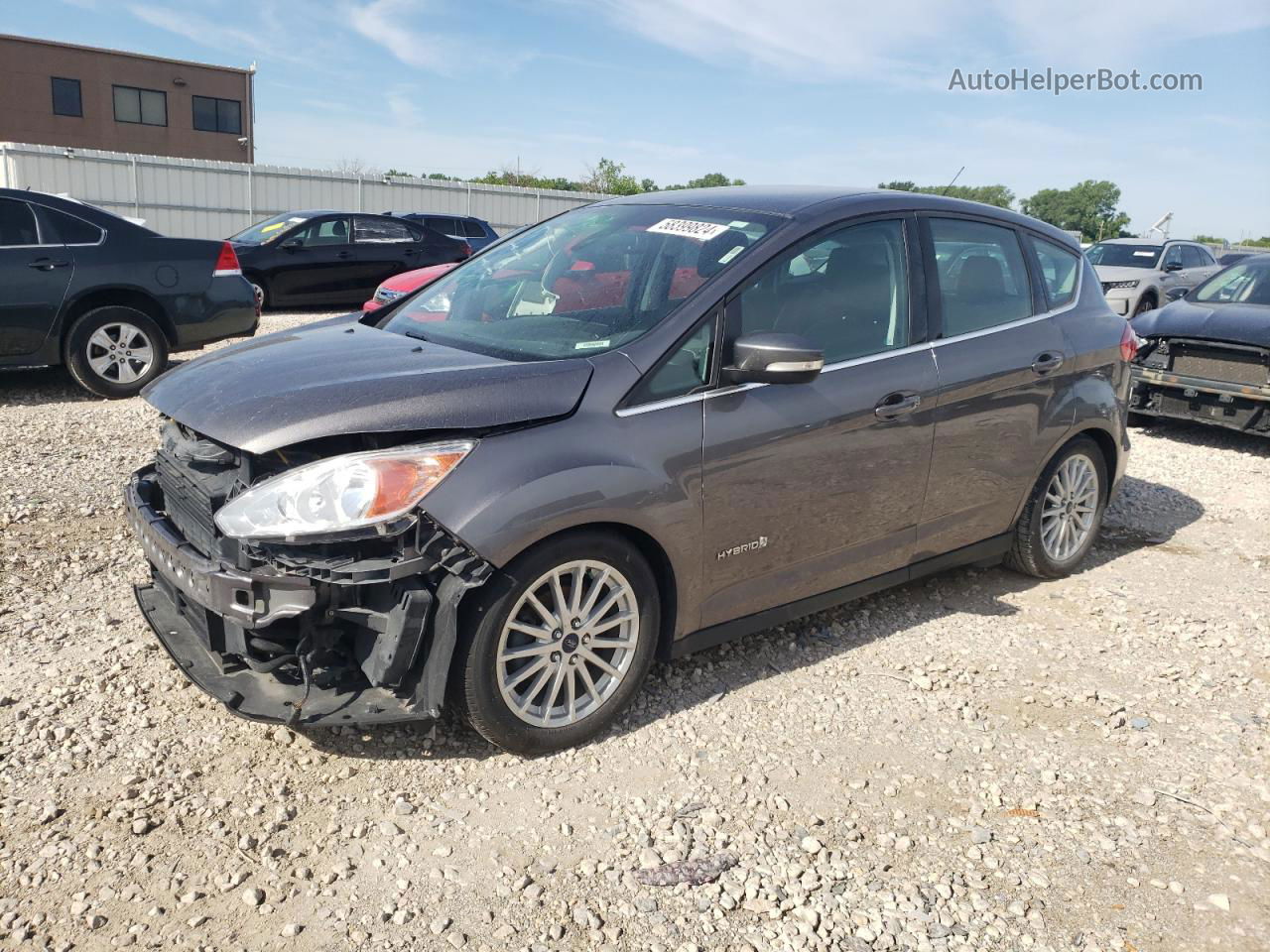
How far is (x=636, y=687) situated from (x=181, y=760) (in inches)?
58.7

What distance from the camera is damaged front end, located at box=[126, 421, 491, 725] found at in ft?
9.57

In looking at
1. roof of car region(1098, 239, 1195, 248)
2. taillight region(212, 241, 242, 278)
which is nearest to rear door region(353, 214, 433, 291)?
taillight region(212, 241, 242, 278)

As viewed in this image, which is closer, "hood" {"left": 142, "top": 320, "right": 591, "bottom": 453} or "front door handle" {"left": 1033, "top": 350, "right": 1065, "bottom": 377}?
"hood" {"left": 142, "top": 320, "right": 591, "bottom": 453}

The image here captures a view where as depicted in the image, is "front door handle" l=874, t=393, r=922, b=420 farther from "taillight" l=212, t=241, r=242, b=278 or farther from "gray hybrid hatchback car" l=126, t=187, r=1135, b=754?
"taillight" l=212, t=241, r=242, b=278

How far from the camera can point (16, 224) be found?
780 cm

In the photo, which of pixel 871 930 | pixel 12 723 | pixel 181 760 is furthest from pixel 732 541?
pixel 12 723

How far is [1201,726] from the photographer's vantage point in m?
3.86

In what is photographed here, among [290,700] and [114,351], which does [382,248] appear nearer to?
[114,351]

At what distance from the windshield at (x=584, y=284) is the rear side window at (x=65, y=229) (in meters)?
5.00

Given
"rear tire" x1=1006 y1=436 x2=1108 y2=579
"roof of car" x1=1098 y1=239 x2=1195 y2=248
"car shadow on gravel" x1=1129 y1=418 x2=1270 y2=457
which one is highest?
"roof of car" x1=1098 y1=239 x2=1195 y2=248

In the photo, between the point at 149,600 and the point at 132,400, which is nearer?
the point at 149,600

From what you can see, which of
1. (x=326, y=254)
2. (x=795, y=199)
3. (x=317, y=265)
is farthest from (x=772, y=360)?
(x=326, y=254)

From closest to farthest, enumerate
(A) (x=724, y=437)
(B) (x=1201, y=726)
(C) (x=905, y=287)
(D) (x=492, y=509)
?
(D) (x=492, y=509)
(A) (x=724, y=437)
(B) (x=1201, y=726)
(C) (x=905, y=287)

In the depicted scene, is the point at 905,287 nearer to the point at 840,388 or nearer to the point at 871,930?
the point at 840,388
